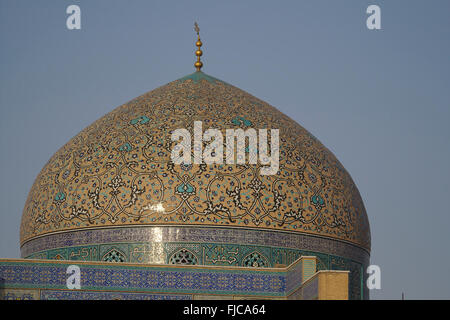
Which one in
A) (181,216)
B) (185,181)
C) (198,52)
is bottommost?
(181,216)

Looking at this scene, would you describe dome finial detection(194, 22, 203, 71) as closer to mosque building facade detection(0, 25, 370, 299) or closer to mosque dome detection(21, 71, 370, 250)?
mosque dome detection(21, 71, 370, 250)

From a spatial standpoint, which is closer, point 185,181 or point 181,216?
point 181,216

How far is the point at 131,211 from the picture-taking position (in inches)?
548

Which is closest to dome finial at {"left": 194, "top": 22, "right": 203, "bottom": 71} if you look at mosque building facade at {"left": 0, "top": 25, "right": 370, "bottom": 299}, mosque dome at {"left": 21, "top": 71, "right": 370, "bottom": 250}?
mosque dome at {"left": 21, "top": 71, "right": 370, "bottom": 250}

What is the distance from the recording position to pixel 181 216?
13828 mm

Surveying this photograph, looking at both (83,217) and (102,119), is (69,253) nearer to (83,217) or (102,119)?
(83,217)

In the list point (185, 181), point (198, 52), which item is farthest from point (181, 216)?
point (198, 52)

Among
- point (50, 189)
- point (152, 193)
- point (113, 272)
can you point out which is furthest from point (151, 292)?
point (50, 189)

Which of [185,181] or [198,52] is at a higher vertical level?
[198,52]

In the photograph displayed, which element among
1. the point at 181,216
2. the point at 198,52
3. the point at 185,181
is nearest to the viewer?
the point at 181,216

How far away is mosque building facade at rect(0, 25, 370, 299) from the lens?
43.5 ft

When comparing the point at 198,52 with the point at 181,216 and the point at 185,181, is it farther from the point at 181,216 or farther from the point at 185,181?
the point at 181,216
